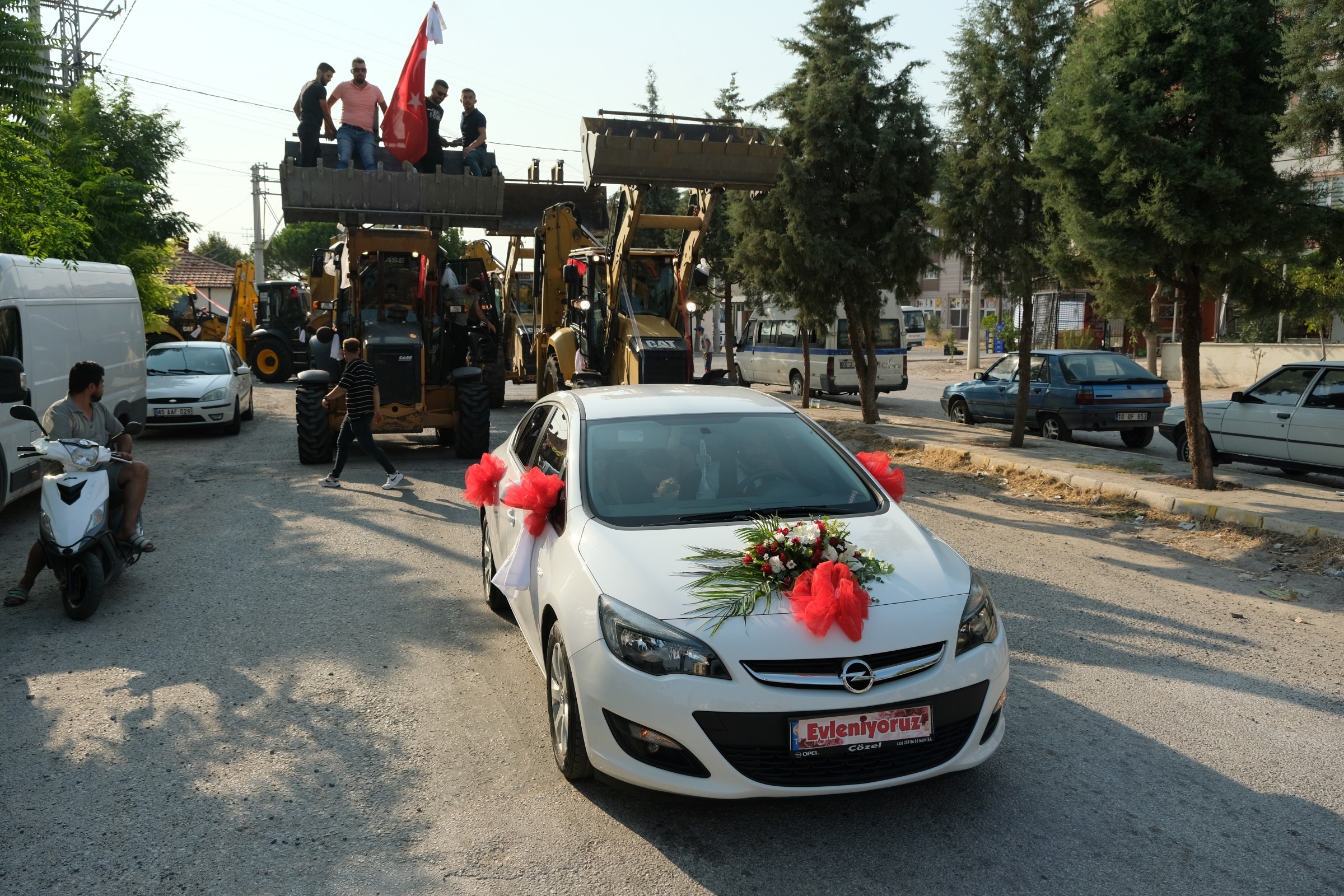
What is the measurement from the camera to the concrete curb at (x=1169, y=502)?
357 inches

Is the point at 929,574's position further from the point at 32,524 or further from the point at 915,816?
the point at 32,524

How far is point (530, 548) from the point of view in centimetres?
502

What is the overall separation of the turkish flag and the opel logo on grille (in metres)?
12.6

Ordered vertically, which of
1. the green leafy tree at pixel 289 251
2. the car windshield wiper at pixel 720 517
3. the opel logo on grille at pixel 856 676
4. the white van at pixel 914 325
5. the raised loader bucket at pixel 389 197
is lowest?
the opel logo on grille at pixel 856 676

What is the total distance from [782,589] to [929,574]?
0.65 metres

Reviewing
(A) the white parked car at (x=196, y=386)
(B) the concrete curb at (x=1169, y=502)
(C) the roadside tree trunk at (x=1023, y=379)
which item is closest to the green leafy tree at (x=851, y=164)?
(C) the roadside tree trunk at (x=1023, y=379)

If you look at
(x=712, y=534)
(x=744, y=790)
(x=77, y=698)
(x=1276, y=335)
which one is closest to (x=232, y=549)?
(x=77, y=698)

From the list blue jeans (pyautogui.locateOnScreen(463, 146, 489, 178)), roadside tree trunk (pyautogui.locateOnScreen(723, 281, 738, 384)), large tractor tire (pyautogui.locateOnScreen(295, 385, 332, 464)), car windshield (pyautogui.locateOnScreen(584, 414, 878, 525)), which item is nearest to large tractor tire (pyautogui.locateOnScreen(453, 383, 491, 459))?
large tractor tire (pyautogui.locateOnScreen(295, 385, 332, 464))

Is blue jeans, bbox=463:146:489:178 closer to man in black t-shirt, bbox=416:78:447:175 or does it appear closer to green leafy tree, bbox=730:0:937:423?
man in black t-shirt, bbox=416:78:447:175

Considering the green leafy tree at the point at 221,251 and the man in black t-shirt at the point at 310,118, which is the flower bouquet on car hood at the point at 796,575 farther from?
the green leafy tree at the point at 221,251

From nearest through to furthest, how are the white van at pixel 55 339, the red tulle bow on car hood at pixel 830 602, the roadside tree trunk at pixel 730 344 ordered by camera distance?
the red tulle bow on car hood at pixel 830 602, the white van at pixel 55 339, the roadside tree trunk at pixel 730 344

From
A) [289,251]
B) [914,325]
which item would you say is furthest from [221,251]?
[914,325]

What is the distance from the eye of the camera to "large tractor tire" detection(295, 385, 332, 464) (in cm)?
1322

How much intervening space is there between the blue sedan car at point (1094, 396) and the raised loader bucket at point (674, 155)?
5.40 meters
